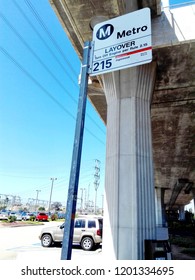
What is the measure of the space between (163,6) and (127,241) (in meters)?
7.80

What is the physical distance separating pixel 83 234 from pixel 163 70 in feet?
29.6

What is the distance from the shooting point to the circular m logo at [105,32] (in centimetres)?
361

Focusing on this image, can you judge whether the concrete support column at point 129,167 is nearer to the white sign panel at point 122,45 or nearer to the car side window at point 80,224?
the white sign panel at point 122,45

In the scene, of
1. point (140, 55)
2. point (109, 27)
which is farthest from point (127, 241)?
point (109, 27)

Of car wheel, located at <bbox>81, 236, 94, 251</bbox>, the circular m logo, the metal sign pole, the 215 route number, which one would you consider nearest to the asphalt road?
car wheel, located at <bbox>81, 236, 94, 251</bbox>

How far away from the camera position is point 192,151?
18.0 meters

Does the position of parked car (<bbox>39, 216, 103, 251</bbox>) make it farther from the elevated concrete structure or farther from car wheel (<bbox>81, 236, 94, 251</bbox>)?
the elevated concrete structure

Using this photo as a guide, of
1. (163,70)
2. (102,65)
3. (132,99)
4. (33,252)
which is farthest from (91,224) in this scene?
(102,65)

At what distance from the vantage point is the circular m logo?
11.9ft

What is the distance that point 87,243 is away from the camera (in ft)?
37.8

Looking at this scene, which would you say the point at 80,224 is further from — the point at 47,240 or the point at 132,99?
the point at 132,99

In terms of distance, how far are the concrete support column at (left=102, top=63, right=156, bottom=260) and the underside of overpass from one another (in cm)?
105

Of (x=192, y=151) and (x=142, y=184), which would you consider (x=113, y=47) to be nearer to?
(x=142, y=184)

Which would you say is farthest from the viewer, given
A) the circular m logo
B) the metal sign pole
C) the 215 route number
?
the circular m logo
